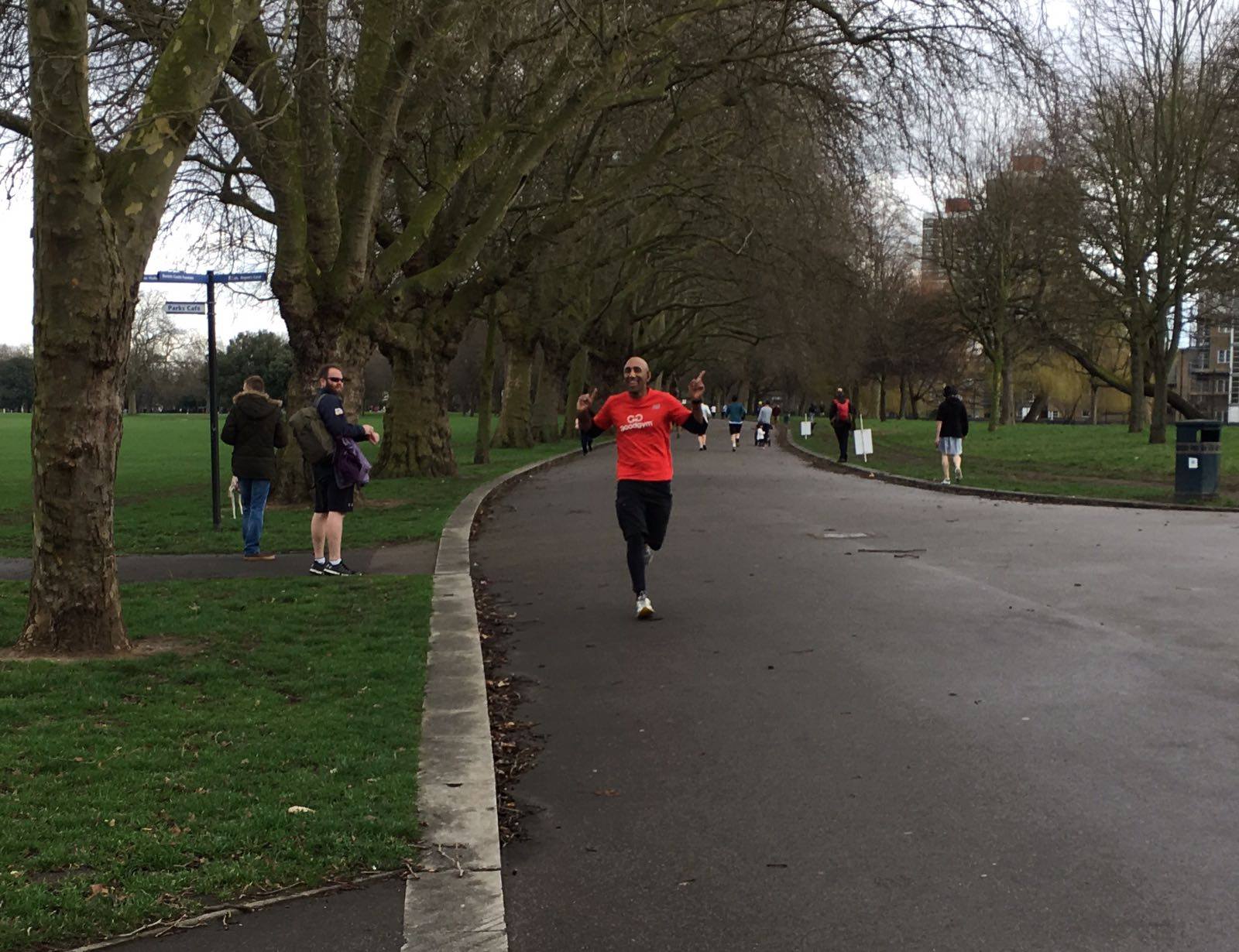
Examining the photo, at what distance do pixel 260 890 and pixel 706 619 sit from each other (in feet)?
18.4

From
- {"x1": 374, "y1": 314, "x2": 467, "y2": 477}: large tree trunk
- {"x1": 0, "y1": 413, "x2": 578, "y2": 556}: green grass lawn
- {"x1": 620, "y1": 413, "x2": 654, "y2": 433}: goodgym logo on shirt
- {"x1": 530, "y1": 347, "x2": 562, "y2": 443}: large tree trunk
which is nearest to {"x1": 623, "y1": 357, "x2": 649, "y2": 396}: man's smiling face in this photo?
{"x1": 620, "y1": 413, "x2": 654, "y2": 433}: goodgym logo on shirt

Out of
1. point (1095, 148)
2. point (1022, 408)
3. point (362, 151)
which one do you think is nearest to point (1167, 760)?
point (362, 151)

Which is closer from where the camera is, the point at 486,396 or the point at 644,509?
the point at 644,509

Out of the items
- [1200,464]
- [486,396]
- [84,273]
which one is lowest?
[1200,464]

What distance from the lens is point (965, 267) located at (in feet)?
173

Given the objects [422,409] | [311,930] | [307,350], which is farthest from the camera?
[422,409]

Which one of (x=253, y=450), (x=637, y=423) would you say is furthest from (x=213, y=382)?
(x=637, y=423)

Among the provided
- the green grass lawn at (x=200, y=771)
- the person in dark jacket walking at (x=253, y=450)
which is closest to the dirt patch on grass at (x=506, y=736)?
the green grass lawn at (x=200, y=771)

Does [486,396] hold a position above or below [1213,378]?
below

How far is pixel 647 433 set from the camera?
32.7 ft

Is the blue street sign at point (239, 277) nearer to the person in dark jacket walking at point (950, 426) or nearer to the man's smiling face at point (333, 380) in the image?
the man's smiling face at point (333, 380)

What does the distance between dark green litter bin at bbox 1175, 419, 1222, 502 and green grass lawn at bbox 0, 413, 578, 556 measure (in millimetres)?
10365

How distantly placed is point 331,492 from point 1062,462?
893 inches

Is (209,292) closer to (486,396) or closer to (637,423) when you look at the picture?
(637,423)
